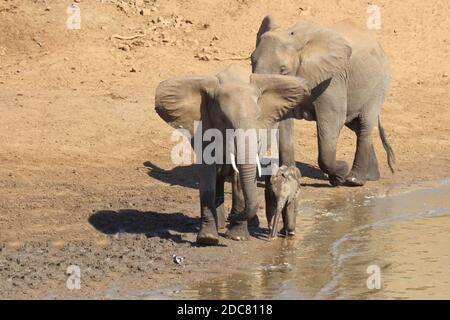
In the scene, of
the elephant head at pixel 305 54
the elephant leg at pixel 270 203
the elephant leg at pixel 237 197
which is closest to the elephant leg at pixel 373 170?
the elephant head at pixel 305 54

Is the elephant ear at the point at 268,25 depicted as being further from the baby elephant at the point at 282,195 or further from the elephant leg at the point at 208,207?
the elephant leg at the point at 208,207

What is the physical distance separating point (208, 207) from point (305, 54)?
3.49m

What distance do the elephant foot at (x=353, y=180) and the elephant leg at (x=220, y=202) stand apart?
351 centimetres

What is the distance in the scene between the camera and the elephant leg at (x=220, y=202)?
1337cm

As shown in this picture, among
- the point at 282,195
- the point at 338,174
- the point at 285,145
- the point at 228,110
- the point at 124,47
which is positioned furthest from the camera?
the point at 124,47

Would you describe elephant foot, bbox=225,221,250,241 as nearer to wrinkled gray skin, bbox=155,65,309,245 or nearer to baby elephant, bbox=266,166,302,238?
wrinkled gray skin, bbox=155,65,309,245

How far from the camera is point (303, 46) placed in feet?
51.6

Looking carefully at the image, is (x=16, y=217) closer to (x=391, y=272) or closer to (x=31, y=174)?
(x=31, y=174)

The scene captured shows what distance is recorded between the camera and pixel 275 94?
1311cm

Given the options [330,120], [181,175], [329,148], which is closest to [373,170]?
[329,148]

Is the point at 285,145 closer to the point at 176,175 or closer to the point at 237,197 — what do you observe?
the point at 176,175

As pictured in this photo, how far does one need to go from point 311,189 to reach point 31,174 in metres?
3.76

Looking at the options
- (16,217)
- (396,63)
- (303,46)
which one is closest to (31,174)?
(16,217)

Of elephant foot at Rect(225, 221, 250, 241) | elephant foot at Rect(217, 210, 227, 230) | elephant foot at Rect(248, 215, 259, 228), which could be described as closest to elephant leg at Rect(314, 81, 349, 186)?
elephant foot at Rect(248, 215, 259, 228)
